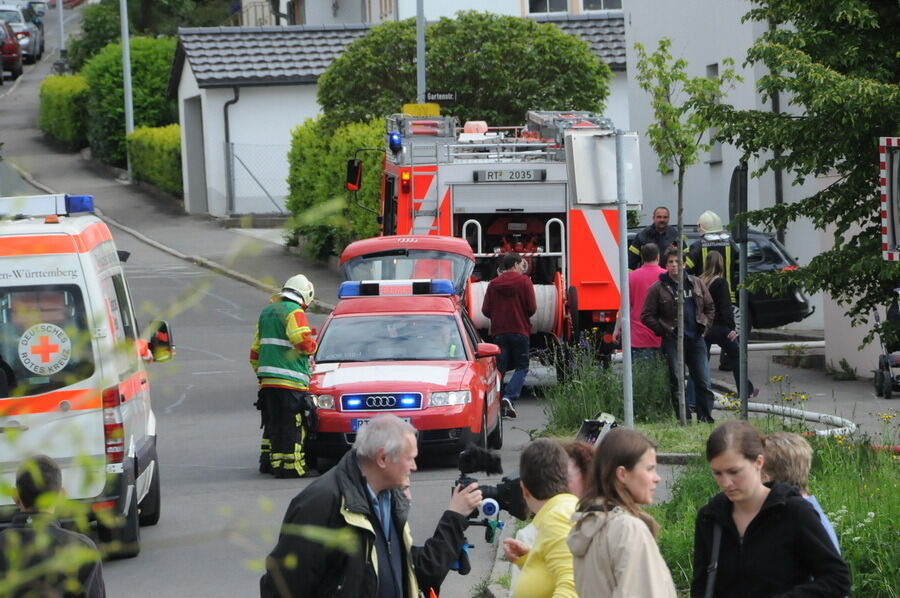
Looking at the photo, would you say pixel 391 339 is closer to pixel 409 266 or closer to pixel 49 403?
pixel 409 266

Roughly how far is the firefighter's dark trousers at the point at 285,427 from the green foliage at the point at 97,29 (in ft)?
150

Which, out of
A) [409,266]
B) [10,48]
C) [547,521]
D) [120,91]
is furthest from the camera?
[10,48]

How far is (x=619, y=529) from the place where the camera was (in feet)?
13.6

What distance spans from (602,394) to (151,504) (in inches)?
194

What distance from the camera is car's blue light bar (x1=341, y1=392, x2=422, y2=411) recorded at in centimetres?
1282

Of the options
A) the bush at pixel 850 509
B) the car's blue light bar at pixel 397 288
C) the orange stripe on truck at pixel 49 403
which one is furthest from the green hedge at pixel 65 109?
the orange stripe on truck at pixel 49 403

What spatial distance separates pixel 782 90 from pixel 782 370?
935 cm

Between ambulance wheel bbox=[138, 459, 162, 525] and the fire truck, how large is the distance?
24.5 feet

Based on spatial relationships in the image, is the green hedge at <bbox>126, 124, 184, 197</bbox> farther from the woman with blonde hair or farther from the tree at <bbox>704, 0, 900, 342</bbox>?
the tree at <bbox>704, 0, 900, 342</bbox>

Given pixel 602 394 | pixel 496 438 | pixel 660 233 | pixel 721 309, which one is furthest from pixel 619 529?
pixel 660 233

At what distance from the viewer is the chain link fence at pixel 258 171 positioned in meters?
38.9

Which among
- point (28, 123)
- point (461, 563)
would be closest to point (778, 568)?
point (461, 563)

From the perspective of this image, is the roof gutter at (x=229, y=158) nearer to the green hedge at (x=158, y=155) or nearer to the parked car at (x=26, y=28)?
the green hedge at (x=158, y=155)

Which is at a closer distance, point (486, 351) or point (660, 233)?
point (486, 351)
